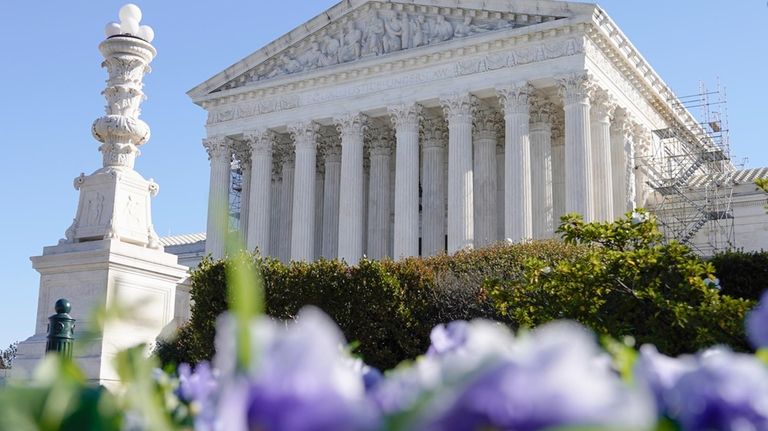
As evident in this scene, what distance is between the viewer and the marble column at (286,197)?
48.9 metres

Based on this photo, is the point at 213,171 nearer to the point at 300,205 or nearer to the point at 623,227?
the point at 300,205

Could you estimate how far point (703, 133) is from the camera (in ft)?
169

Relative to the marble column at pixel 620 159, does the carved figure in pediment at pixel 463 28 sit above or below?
above

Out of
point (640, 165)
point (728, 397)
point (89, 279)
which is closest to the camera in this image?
point (728, 397)

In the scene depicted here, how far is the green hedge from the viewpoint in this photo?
11664 millimetres

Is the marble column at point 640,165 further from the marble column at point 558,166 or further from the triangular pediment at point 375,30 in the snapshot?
the triangular pediment at point 375,30

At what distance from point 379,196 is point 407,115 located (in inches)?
254

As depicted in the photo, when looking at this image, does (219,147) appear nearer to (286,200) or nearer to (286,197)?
(286,197)

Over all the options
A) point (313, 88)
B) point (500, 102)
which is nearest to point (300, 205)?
point (313, 88)

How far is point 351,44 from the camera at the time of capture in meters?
45.3

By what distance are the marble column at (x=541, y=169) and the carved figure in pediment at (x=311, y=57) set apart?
41.9ft

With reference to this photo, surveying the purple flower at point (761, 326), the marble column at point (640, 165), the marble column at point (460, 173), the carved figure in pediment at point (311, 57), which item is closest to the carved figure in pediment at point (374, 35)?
the carved figure in pediment at point (311, 57)

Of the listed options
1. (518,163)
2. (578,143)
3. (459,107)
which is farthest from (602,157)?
(459,107)

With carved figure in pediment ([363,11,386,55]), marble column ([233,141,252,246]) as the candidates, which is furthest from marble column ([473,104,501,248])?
marble column ([233,141,252,246])
